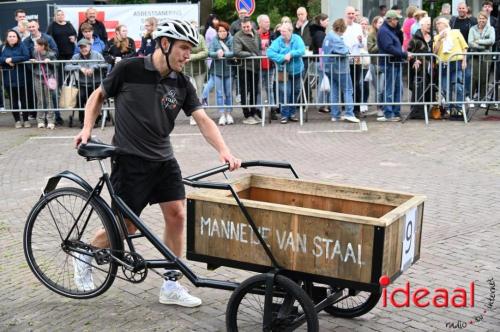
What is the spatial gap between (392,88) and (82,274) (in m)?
9.33

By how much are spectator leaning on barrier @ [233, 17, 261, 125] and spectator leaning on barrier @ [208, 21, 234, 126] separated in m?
0.21

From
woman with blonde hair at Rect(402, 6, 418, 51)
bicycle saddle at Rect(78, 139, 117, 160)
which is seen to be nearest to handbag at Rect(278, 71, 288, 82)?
woman with blonde hair at Rect(402, 6, 418, 51)

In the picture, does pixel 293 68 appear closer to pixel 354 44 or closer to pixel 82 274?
pixel 354 44

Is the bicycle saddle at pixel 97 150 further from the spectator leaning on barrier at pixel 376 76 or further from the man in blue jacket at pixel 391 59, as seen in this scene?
the spectator leaning on barrier at pixel 376 76

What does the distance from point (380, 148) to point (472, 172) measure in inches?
75.0

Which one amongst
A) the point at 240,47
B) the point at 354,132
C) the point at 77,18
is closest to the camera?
the point at 354,132

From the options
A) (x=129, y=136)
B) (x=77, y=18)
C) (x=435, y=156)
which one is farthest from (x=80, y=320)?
(x=77, y=18)

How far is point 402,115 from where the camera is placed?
14500 millimetres

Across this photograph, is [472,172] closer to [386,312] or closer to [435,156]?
[435,156]

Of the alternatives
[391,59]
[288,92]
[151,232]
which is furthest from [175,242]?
[391,59]

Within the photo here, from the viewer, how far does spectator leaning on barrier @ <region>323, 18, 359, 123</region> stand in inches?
540

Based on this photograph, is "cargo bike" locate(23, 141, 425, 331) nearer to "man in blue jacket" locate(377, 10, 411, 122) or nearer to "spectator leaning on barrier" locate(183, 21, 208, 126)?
"man in blue jacket" locate(377, 10, 411, 122)

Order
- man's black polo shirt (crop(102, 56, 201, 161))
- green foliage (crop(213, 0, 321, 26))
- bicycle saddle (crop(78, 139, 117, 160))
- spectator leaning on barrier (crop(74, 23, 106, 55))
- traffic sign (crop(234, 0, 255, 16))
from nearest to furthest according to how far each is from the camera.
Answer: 1. bicycle saddle (crop(78, 139, 117, 160))
2. man's black polo shirt (crop(102, 56, 201, 161))
3. spectator leaning on barrier (crop(74, 23, 106, 55))
4. traffic sign (crop(234, 0, 255, 16))
5. green foliage (crop(213, 0, 321, 26))

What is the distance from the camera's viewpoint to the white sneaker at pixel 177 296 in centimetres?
535
